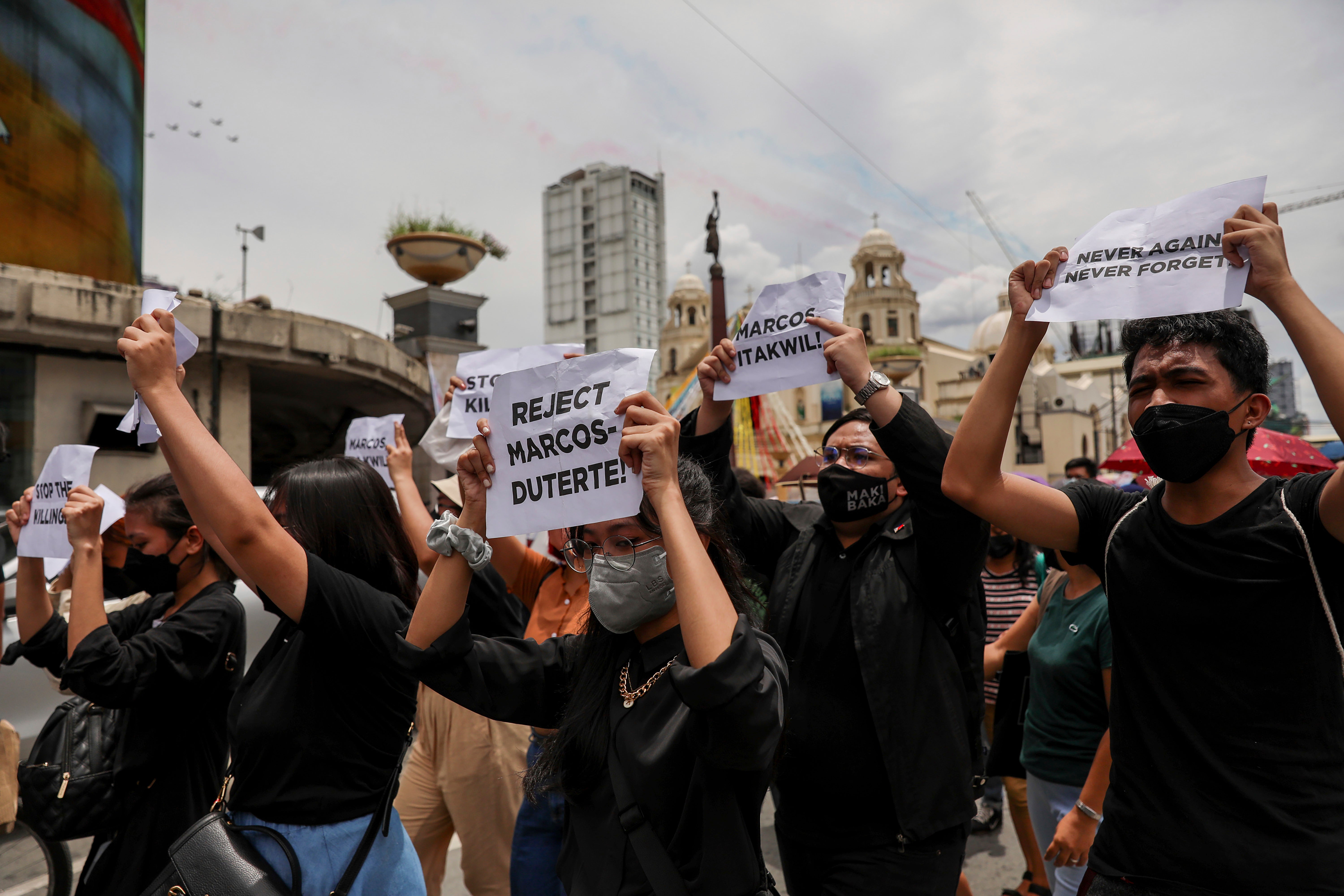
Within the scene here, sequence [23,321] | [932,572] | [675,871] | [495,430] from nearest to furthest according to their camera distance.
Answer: [675,871] → [495,430] → [932,572] → [23,321]

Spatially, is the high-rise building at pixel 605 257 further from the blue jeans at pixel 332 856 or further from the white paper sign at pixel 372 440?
the blue jeans at pixel 332 856

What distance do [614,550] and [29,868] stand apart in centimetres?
351

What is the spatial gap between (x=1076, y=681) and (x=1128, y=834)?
144cm

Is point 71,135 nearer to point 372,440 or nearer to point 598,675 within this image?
point 372,440

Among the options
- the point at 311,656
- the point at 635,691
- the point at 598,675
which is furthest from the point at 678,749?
the point at 311,656

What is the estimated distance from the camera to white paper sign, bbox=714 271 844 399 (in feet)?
9.29

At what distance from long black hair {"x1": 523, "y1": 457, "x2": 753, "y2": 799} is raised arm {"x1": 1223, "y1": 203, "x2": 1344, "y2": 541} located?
1.17 m

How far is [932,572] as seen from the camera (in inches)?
104

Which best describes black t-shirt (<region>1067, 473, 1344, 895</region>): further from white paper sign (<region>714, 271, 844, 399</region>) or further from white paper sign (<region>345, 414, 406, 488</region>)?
white paper sign (<region>345, 414, 406, 488</region>)

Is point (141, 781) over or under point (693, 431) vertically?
under

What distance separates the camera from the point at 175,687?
2623 mm

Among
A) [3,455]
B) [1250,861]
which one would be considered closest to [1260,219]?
[1250,861]

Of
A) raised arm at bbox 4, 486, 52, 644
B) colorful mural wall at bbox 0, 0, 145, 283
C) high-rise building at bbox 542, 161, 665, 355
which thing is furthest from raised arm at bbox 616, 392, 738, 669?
high-rise building at bbox 542, 161, 665, 355

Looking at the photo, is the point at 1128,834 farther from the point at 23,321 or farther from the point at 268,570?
the point at 23,321
